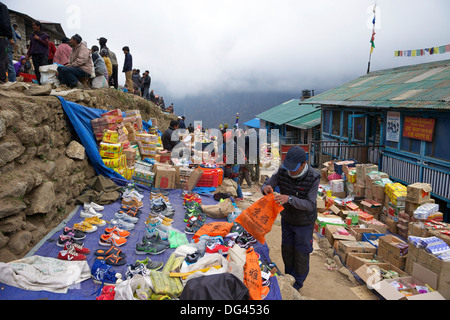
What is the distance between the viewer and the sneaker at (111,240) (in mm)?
4328

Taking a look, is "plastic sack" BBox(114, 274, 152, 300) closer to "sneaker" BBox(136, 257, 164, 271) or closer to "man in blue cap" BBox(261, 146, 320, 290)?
"sneaker" BBox(136, 257, 164, 271)

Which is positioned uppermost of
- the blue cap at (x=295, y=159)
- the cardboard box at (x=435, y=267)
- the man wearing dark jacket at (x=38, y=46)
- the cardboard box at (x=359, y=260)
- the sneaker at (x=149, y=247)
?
the man wearing dark jacket at (x=38, y=46)

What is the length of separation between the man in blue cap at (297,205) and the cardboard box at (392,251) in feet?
6.74

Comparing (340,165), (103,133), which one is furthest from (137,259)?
(340,165)

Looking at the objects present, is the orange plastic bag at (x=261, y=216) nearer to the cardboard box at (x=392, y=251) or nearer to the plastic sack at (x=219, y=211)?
the plastic sack at (x=219, y=211)

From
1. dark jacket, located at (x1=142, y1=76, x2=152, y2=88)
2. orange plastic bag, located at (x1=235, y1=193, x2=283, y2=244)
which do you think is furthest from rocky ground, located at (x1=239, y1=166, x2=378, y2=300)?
dark jacket, located at (x1=142, y1=76, x2=152, y2=88)

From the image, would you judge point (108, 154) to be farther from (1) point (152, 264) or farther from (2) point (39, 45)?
(1) point (152, 264)

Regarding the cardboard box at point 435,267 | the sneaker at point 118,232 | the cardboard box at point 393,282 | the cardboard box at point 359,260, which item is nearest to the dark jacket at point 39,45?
the sneaker at point 118,232

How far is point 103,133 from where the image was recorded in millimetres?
7418

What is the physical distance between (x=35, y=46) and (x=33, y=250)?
6.18m

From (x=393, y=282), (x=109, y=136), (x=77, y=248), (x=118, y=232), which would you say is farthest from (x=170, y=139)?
(x=393, y=282)

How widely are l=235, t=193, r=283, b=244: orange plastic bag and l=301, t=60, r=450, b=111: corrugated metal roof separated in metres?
5.73

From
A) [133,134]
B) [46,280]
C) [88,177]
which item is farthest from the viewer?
[133,134]
